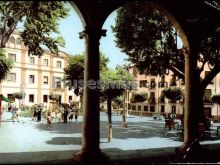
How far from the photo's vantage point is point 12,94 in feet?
160

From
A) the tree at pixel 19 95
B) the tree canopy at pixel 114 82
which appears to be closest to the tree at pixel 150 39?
the tree canopy at pixel 114 82

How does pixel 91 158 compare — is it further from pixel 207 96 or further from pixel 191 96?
pixel 207 96

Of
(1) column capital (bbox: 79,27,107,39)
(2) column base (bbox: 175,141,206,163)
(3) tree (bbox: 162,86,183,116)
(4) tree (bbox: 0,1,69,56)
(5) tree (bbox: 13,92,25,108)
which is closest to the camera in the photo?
(1) column capital (bbox: 79,27,107,39)

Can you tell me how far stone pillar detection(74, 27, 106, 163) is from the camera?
7879 millimetres

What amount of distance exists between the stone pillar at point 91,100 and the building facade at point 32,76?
4148 centimetres

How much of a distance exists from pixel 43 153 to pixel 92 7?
5452mm

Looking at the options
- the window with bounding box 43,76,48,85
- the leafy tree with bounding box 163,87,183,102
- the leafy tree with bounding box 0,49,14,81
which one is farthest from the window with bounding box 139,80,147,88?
the leafy tree with bounding box 0,49,14,81

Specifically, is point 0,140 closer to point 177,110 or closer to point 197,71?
point 197,71

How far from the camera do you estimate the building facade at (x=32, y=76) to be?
48938 mm

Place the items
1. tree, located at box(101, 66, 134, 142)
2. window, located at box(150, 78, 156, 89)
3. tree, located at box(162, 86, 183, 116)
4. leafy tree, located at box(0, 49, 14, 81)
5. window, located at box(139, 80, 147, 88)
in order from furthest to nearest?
window, located at box(139, 80, 147, 88)
window, located at box(150, 78, 156, 89)
tree, located at box(162, 86, 183, 116)
leafy tree, located at box(0, 49, 14, 81)
tree, located at box(101, 66, 134, 142)

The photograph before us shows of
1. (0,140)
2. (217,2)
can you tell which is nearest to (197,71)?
(217,2)

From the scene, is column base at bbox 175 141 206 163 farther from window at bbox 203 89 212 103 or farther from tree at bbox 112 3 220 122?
window at bbox 203 89 212 103

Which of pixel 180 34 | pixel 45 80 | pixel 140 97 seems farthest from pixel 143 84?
pixel 180 34

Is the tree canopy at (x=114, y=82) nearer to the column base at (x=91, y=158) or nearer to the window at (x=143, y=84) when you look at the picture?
the column base at (x=91, y=158)
